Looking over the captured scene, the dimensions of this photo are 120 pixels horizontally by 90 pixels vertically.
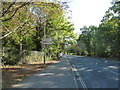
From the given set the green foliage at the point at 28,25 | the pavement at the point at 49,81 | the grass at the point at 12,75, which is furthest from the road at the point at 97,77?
the green foliage at the point at 28,25

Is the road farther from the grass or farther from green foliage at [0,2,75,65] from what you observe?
green foliage at [0,2,75,65]

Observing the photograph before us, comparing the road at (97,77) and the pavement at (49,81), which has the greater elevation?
the pavement at (49,81)

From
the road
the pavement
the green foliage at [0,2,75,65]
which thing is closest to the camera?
the pavement

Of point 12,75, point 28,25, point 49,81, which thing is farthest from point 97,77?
point 28,25

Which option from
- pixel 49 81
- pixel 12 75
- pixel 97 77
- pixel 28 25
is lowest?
pixel 97 77

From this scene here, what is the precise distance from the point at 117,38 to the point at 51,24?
17.4 m

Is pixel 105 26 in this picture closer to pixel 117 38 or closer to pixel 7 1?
pixel 117 38

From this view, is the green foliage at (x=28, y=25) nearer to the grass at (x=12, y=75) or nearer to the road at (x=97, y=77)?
the grass at (x=12, y=75)

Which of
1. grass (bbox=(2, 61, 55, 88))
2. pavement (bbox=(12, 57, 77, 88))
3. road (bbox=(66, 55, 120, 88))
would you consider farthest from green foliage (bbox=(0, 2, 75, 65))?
road (bbox=(66, 55, 120, 88))

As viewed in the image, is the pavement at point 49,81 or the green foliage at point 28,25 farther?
the green foliage at point 28,25

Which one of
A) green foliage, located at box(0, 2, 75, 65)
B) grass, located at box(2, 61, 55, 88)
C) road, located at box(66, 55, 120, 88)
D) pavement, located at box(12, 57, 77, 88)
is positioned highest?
green foliage, located at box(0, 2, 75, 65)

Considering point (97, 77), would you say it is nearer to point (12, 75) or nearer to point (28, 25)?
point (12, 75)

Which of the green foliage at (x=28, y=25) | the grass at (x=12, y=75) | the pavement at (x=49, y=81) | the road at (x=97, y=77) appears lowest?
the road at (x=97, y=77)

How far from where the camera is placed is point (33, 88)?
6.72 meters
